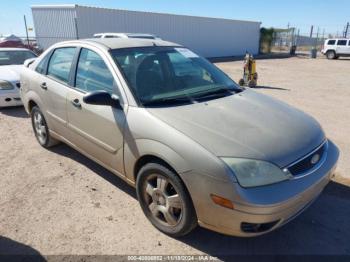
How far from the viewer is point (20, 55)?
8.74m

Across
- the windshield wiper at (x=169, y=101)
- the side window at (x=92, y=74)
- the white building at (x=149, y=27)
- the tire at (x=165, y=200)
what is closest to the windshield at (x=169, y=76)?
the windshield wiper at (x=169, y=101)

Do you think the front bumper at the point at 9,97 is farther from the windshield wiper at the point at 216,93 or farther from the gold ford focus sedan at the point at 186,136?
the windshield wiper at the point at 216,93

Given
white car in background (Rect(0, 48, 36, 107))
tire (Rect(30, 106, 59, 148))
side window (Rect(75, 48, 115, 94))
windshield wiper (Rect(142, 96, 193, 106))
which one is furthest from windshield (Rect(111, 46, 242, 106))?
white car in background (Rect(0, 48, 36, 107))

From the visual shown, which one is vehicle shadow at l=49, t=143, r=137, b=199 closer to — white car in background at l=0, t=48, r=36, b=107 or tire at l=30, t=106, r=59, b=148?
tire at l=30, t=106, r=59, b=148

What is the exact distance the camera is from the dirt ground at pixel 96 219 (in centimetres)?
284

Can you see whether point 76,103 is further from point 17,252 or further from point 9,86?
point 9,86

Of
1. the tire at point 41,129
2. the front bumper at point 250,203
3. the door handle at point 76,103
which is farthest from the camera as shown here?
the tire at point 41,129

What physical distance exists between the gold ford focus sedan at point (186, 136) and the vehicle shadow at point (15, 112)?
3.30 meters

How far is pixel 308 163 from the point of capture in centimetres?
269

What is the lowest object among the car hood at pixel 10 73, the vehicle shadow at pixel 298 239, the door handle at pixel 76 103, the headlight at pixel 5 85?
the vehicle shadow at pixel 298 239

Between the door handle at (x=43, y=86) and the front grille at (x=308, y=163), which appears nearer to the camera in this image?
the front grille at (x=308, y=163)

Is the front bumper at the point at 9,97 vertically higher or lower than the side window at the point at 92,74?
lower

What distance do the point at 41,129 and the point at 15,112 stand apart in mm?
2990

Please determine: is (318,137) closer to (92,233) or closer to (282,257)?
(282,257)
